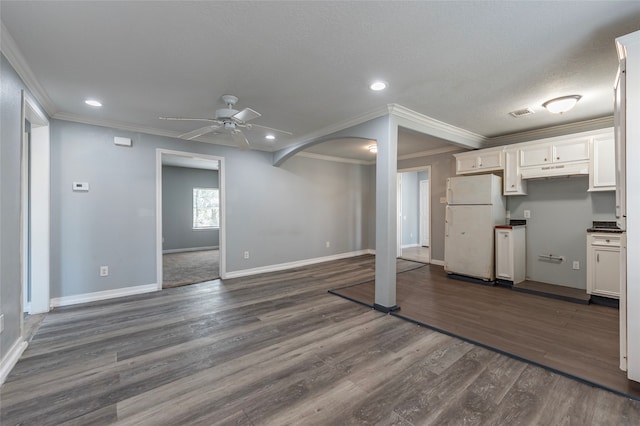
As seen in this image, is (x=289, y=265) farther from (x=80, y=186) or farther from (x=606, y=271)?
(x=606, y=271)

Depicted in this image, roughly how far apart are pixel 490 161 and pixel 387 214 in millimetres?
2620

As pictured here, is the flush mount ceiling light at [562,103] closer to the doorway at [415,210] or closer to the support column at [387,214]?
the support column at [387,214]

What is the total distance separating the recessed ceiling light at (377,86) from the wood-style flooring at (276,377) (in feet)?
8.41

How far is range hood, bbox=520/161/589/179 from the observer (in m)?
3.72

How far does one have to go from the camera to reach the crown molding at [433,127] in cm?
338

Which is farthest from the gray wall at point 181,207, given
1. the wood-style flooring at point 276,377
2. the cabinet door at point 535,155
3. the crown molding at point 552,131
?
the cabinet door at point 535,155

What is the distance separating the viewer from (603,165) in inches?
140

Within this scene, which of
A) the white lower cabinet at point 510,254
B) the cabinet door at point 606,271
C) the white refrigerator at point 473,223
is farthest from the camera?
the white refrigerator at point 473,223

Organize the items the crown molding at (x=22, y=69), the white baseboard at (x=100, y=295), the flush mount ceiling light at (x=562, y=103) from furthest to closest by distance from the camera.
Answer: the white baseboard at (x=100, y=295), the flush mount ceiling light at (x=562, y=103), the crown molding at (x=22, y=69)

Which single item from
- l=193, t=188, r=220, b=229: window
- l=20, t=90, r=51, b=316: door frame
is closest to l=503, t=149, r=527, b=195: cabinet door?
l=20, t=90, r=51, b=316: door frame

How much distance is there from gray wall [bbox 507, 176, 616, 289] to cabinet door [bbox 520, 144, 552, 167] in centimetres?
50

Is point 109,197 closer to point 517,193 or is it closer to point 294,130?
point 294,130

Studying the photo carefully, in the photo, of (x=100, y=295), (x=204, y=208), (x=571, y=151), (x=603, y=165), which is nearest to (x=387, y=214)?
(x=571, y=151)

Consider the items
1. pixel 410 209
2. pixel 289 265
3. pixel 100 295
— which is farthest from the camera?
pixel 410 209
